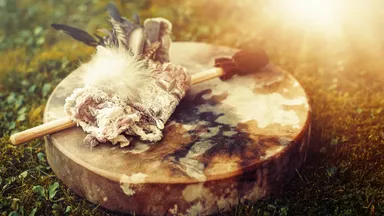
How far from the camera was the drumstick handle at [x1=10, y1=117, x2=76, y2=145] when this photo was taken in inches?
108

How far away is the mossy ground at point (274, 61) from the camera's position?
9.50 ft

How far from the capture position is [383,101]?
3.87 m

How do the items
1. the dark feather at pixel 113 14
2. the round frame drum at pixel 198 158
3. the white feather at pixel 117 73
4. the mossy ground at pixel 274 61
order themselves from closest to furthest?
the round frame drum at pixel 198 158, the white feather at pixel 117 73, the mossy ground at pixel 274 61, the dark feather at pixel 113 14

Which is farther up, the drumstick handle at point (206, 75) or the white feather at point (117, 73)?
the white feather at point (117, 73)

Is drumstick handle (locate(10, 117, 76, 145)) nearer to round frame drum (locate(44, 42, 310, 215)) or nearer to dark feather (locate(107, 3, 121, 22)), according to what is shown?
round frame drum (locate(44, 42, 310, 215))

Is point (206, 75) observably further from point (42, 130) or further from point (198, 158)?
point (42, 130)

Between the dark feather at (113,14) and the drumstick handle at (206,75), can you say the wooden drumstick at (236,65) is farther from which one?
the dark feather at (113,14)

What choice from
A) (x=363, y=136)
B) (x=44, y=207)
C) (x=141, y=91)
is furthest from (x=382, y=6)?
(x=44, y=207)

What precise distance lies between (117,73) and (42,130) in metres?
0.58

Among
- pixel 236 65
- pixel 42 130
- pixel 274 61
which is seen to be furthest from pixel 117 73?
pixel 274 61

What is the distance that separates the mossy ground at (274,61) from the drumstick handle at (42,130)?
1.26ft

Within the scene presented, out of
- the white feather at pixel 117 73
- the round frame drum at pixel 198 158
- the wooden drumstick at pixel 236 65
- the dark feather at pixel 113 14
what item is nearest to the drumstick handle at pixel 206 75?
the wooden drumstick at pixel 236 65

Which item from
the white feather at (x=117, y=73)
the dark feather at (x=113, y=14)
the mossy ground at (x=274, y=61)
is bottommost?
the mossy ground at (x=274, y=61)

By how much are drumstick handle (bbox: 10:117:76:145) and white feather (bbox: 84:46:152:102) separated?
0.27m
